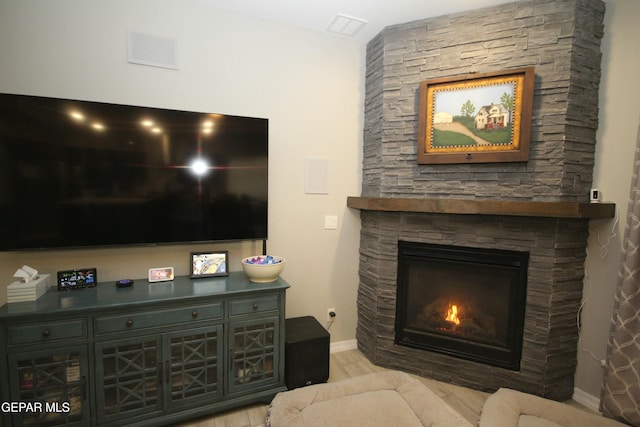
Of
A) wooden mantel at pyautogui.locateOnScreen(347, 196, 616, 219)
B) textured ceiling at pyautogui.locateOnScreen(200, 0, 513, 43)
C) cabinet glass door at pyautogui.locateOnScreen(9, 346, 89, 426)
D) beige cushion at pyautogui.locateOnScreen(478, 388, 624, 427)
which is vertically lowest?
beige cushion at pyautogui.locateOnScreen(478, 388, 624, 427)

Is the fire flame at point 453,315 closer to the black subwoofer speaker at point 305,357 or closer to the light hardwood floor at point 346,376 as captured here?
the light hardwood floor at point 346,376

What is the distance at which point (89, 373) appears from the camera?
1591 mm

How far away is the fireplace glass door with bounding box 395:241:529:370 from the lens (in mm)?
2115

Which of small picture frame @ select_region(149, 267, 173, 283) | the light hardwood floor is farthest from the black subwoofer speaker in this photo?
small picture frame @ select_region(149, 267, 173, 283)

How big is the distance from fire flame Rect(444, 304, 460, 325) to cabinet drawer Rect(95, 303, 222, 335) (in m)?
1.81

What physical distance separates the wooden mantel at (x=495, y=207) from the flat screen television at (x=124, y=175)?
1.01 m

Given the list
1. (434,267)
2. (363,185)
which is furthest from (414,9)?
(434,267)

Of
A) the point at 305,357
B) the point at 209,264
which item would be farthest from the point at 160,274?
the point at 305,357

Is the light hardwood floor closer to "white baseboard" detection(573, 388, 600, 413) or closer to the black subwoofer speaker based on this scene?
the black subwoofer speaker

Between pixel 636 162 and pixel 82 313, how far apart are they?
3257mm

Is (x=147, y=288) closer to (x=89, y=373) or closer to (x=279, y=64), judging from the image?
(x=89, y=373)

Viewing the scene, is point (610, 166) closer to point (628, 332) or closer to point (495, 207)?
point (495, 207)

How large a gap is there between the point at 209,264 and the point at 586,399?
9.51 ft

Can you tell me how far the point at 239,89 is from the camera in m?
2.28
